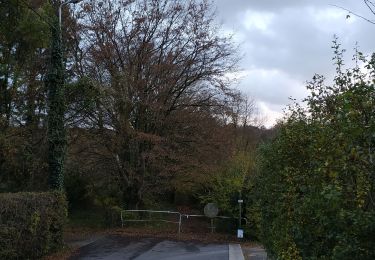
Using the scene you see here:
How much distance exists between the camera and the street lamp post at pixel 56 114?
62.0ft

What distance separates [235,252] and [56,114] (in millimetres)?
8540

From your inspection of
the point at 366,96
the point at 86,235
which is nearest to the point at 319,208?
the point at 366,96

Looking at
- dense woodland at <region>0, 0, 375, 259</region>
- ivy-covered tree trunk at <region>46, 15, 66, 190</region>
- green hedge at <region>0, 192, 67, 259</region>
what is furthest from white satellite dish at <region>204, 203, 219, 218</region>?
green hedge at <region>0, 192, 67, 259</region>

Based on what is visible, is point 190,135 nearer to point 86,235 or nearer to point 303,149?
point 86,235

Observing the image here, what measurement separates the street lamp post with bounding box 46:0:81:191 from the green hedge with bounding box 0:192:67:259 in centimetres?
123

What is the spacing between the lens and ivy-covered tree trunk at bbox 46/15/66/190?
18922 millimetres

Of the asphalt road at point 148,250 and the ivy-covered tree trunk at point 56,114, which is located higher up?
the ivy-covered tree trunk at point 56,114

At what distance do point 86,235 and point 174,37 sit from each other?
1195 cm

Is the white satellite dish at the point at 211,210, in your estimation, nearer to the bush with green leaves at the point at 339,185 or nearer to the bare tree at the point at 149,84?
the bare tree at the point at 149,84

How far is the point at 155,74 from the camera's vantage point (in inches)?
1106

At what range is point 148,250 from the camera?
1939 cm

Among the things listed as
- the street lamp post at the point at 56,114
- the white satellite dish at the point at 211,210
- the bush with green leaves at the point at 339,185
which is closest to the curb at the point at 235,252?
the white satellite dish at the point at 211,210

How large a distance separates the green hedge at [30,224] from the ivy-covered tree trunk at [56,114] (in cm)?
128

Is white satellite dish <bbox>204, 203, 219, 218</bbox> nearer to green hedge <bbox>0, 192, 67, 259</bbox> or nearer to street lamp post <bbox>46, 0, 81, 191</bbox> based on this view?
street lamp post <bbox>46, 0, 81, 191</bbox>
